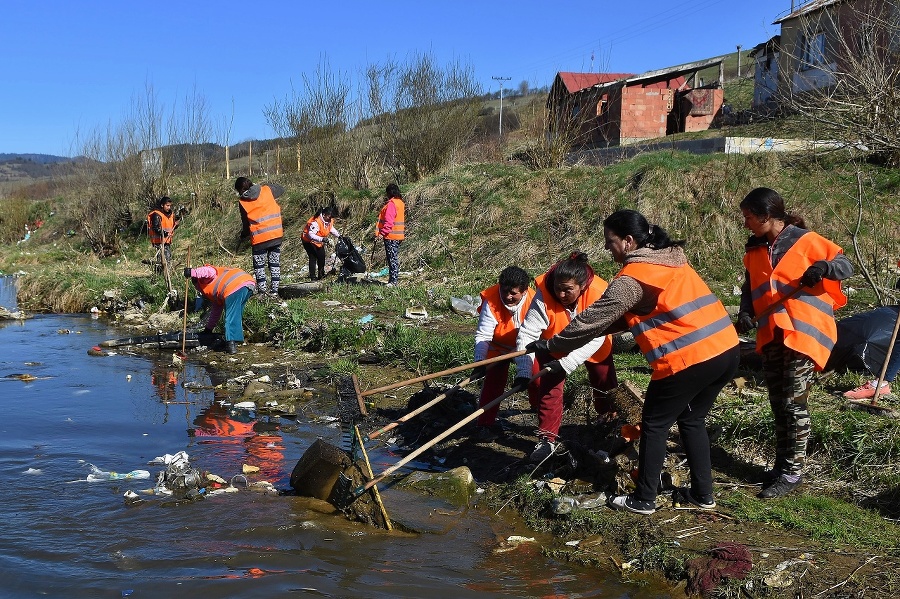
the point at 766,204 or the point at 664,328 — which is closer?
the point at 664,328

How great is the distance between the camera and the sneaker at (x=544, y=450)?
17.4 feet

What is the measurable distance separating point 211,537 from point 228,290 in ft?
16.1

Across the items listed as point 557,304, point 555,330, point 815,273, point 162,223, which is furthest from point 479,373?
point 162,223

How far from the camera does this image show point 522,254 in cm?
1384

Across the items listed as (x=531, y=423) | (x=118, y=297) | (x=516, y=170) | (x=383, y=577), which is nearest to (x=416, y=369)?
(x=531, y=423)

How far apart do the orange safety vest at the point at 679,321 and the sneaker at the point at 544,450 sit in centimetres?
136

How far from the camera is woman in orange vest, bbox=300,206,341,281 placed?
13602mm

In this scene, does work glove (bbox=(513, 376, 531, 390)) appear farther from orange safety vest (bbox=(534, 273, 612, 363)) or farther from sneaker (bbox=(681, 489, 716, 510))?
sneaker (bbox=(681, 489, 716, 510))

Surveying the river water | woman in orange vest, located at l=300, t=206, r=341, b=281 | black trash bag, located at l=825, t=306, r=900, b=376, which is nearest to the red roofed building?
woman in orange vest, located at l=300, t=206, r=341, b=281

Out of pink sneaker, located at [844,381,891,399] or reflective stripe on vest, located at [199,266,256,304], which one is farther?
reflective stripe on vest, located at [199,266,256,304]

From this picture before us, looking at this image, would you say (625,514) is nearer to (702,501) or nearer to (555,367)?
(702,501)

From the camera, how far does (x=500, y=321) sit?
5.75 meters

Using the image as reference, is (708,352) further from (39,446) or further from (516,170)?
(516,170)

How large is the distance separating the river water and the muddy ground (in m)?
0.20
